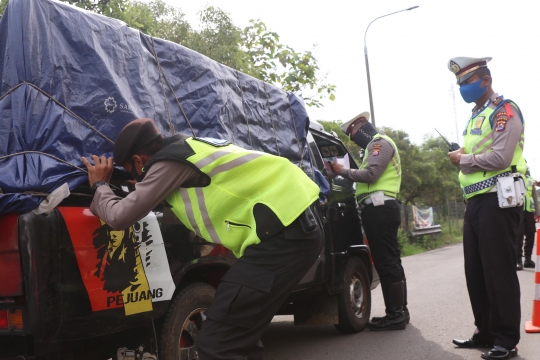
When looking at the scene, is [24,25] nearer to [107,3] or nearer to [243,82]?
[243,82]

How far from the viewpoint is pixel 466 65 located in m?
4.95

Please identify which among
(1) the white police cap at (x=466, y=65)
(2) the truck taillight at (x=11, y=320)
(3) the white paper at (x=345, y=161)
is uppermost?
(1) the white police cap at (x=466, y=65)

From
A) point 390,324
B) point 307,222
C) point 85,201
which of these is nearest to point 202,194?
point 307,222

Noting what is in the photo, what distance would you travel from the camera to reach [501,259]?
4695 millimetres

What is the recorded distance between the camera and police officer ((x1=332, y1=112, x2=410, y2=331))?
6.10m

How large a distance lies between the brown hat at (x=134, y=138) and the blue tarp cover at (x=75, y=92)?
0.80ft

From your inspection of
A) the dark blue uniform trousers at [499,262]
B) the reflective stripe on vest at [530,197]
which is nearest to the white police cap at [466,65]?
the dark blue uniform trousers at [499,262]

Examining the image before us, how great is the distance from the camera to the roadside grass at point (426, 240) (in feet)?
63.6

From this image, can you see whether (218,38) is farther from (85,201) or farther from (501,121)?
(85,201)

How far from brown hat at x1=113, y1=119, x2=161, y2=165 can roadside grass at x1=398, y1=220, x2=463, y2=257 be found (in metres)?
15.9

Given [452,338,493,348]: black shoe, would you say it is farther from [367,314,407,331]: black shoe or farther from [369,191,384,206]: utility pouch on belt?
[369,191,384,206]: utility pouch on belt

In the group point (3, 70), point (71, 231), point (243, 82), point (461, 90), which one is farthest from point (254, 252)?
point (461, 90)

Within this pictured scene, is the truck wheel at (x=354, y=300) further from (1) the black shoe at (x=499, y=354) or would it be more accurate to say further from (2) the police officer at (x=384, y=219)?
(1) the black shoe at (x=499, y=354)

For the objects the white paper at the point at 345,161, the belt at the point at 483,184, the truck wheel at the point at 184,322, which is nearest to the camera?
the truck wheel at the point at 184,322
